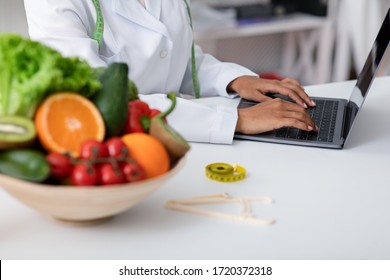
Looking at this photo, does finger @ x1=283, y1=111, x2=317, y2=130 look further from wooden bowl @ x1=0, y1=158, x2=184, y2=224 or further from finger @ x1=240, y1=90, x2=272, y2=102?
wooden bowl @ x1=0, y1=158, x2=184, y2=224

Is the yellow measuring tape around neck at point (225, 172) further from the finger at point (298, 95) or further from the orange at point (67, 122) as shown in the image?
the finger at point (298, 95)

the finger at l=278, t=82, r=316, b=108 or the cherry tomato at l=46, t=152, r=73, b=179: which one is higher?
the cherry tomato at l=46, t=152, r=73, b=179

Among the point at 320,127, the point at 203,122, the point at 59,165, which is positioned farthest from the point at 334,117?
the point at 59,165

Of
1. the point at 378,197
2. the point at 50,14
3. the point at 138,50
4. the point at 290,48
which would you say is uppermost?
the point at 50,14

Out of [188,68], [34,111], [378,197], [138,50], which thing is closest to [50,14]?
[138,50]

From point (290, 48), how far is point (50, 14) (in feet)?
8.00

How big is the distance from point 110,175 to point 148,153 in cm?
7

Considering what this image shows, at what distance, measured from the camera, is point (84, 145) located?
0.83 meters

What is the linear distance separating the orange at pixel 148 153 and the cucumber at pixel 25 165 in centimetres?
12

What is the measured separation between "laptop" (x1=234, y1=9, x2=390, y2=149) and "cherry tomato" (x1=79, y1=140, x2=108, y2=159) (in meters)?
0.51

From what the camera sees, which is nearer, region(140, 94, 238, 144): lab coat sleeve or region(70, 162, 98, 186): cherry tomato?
region(70, 162, 98, 186): cherry tomato

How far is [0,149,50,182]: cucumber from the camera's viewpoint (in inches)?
31.1

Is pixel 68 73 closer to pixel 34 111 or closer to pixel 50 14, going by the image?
pixel 34 111

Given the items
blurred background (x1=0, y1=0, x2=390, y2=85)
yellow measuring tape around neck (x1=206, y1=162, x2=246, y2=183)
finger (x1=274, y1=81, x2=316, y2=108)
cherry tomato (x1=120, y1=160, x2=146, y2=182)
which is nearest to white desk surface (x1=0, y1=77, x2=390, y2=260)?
yellow measuring tape around neck (x1=206, y1=162, x2=246, y2=183)
